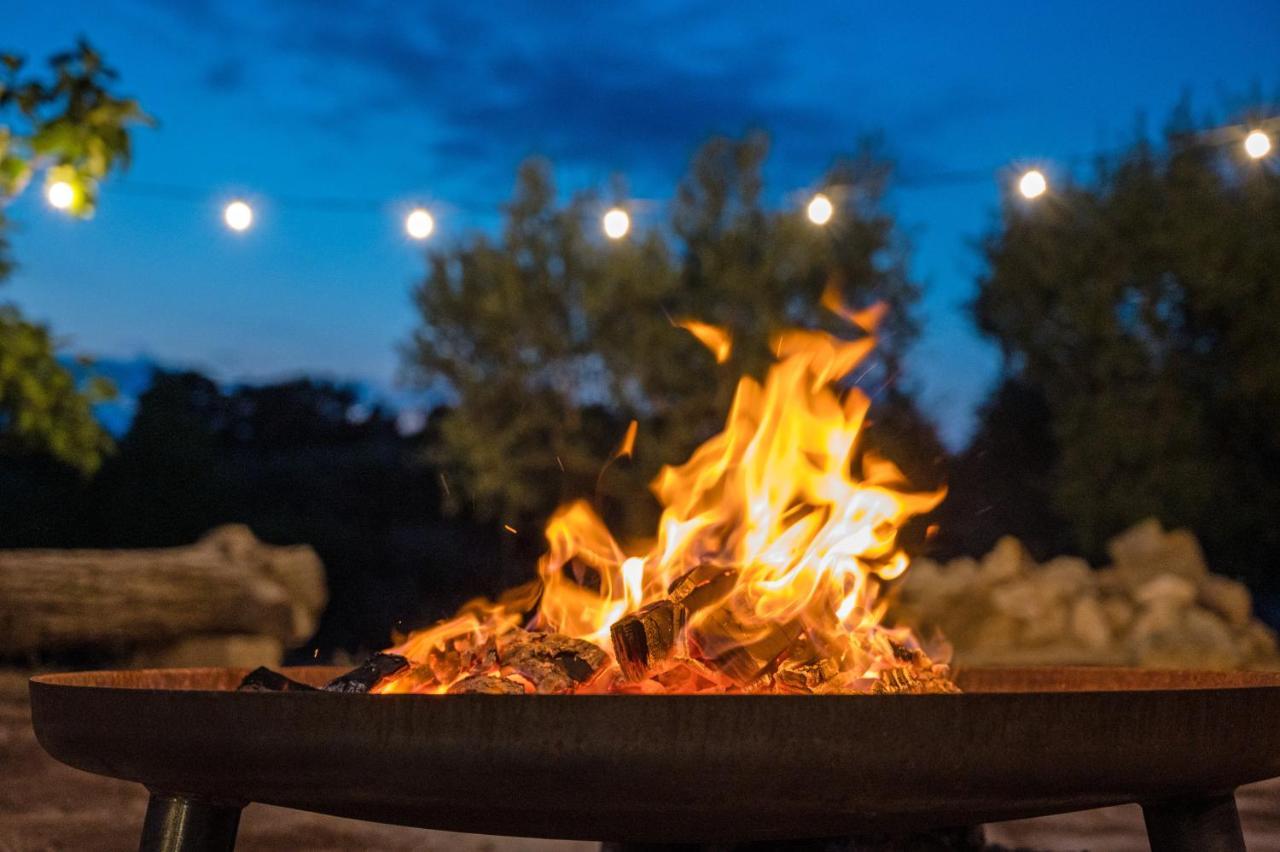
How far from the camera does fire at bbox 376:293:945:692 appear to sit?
1.96 meters

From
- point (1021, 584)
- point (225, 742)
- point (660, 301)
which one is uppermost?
point (660, 301)

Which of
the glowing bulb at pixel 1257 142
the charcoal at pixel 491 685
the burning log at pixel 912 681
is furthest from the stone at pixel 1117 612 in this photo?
the charcoal at pixel 491 685

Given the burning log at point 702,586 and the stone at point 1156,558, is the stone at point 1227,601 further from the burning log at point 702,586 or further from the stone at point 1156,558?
the burning log at point 702,586

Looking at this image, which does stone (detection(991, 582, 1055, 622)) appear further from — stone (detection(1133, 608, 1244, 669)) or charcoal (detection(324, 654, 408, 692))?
charcoal (detection(324, 654, 408, 692))

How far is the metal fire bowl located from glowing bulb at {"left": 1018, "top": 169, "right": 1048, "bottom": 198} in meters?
7.08

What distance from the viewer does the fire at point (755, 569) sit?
1.96 m

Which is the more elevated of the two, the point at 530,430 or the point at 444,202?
the point at 530,430

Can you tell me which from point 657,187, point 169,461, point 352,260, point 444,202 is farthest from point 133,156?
point 352,260

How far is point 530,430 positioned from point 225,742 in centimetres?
1473

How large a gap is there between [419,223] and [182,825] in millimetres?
7979

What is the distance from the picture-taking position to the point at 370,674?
2.03 metres

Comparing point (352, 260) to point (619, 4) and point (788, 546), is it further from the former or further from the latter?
point (788, 546)

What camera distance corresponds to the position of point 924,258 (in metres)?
16.6

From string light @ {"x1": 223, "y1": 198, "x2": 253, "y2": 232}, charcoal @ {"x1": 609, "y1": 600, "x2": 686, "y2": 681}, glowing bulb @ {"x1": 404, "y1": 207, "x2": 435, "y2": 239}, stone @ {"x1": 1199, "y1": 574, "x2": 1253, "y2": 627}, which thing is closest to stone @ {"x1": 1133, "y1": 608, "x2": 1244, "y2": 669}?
stone @ {"x1": 1199, "y1": 574, "x2": 1253, "y2": 627}
